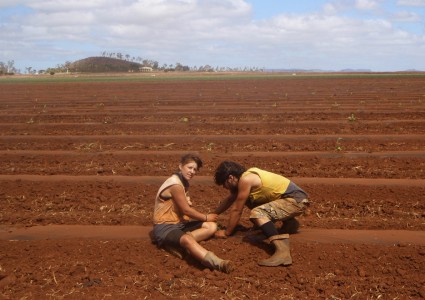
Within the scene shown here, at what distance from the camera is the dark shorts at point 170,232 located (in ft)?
17.2

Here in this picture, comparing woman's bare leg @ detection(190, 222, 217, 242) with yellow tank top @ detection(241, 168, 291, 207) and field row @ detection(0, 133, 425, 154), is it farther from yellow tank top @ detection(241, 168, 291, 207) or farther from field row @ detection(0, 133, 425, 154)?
field row @ detection(0, 133, 425, 154)

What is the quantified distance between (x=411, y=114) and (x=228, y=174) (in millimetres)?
12552

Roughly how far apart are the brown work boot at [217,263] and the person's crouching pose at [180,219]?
6 cm

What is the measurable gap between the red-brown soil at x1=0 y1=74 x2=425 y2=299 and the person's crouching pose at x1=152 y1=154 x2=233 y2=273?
0.49 feet

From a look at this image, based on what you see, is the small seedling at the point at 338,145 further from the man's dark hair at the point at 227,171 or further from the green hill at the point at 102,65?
the green hill at the point at 102,65

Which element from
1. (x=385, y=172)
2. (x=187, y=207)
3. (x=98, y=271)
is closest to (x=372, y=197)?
(x=385, y=172)

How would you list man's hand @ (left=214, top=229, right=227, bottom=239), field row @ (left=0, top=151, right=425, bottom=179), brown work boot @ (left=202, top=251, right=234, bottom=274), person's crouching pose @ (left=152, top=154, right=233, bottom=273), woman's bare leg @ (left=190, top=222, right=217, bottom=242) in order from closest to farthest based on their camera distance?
brown work boot @ (left=202, top=251, right=234, bottom=274), person's crouching pose @ (left=152, top=154, right=233, bottom=273), woman's bare leg @ (left=190, top=222, right=217, bottom=242), man's hand @ (left=214, top=229, right=227, bottom=239), field row @ (left=0, top=151, right=425, bottom=179)

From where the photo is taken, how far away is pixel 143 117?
17453 mm

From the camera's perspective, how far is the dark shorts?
5.25 metres

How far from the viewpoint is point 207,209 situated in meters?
7.05

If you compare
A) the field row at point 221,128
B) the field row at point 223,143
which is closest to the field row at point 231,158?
the field row at point 223,143

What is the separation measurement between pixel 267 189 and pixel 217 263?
1049mm

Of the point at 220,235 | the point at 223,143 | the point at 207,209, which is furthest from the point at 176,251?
the point at 223,143

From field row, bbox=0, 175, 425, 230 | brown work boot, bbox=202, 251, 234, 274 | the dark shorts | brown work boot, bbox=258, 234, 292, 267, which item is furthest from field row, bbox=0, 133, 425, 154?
brown work boot, bbox=202, 251, 234, 274
